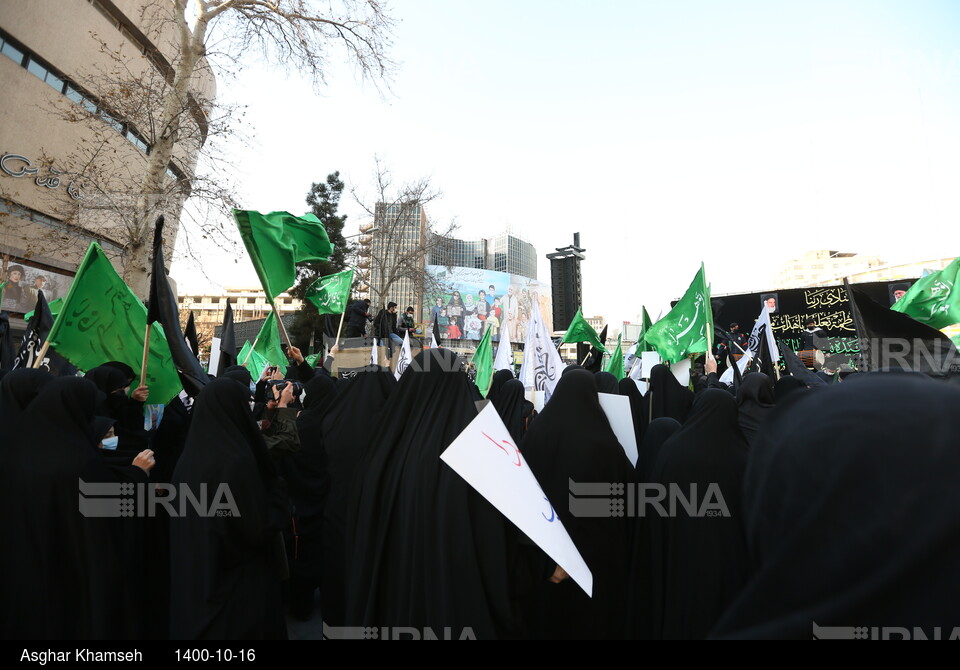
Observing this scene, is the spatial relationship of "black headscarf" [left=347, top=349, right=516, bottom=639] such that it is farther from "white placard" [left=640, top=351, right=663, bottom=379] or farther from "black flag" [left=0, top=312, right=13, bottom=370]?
"white placard" [left=640, top=351, right=663, bottom=379]

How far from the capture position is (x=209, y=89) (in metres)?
20.0

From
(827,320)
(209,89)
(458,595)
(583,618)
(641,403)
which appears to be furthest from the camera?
(209,89)

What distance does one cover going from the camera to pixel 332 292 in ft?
24.4

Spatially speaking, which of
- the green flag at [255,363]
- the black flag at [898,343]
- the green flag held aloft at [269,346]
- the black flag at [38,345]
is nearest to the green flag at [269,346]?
the green flag held aloft at [269,346]

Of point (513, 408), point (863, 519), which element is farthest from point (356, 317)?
point (863, 519)

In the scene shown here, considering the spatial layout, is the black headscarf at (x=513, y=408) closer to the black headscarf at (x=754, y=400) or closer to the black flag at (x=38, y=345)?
the black headscarf at (x=754, y=400)

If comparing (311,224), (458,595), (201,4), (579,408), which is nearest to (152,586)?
(458,595)

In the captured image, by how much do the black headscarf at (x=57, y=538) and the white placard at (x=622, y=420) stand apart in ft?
9.23

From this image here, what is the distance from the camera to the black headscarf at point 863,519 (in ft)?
2.56

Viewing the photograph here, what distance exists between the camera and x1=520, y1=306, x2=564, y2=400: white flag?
6.27 meters

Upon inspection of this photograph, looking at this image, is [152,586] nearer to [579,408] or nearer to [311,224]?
[579,408]

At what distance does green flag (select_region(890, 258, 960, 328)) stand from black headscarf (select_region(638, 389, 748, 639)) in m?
5.41

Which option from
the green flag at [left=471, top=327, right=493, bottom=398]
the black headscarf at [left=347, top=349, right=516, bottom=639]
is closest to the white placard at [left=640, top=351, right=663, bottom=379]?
the green flag at [left=471, top=327, right=493, bottom=398]

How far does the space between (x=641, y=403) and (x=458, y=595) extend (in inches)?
180
